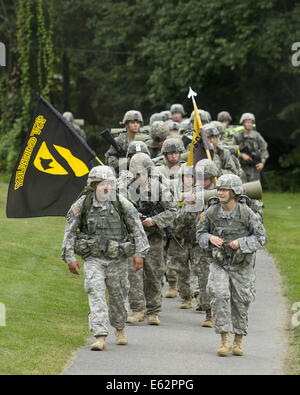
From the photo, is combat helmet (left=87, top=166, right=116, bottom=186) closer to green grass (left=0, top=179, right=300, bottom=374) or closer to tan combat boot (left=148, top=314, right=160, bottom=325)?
green grass (left=0, top=179, right=300, bottom=374)

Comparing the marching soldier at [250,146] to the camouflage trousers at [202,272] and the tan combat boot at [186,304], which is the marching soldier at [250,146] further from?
the camouflage trousers at [202,272]

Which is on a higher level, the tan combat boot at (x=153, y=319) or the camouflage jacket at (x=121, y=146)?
the camouflage jacket at (x=121, y=146)

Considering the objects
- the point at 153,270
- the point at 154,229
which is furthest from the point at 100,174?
the point at 153,270

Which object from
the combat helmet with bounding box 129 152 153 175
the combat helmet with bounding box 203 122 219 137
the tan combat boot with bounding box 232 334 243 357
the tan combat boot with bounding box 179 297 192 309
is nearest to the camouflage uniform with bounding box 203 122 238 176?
the combat helmet with bounding box 203 122 219 137

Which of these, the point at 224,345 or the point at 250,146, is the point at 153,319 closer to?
the point at 224,345

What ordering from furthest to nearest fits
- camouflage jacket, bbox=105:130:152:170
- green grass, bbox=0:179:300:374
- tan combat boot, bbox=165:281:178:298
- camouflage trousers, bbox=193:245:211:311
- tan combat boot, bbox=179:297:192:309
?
camouflage jacket, bbox=105:130:152:170 → tan combat boot, bbox=165:281:178:298 → tan combat boot, bbox=179:297:192:309 → camouflage trousers, bbox=193:245:211:311 → green grass, bbox=0:179:300:374

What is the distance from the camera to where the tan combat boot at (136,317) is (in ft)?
41.7

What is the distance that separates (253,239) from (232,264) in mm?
326

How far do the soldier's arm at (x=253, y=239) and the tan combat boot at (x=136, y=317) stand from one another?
234 centimetres

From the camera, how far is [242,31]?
104 ft

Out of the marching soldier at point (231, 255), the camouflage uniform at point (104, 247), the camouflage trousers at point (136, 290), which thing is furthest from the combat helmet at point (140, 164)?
the marching soldier at point (231, 255)

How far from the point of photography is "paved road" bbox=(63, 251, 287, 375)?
9938mm

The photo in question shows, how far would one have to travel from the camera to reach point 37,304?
13.6 m

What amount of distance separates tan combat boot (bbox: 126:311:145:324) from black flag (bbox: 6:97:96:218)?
1.43 meters
